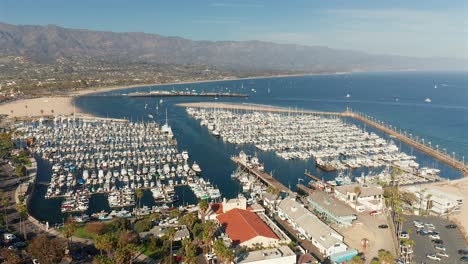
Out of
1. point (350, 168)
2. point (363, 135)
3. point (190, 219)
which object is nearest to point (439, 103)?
point (363, 135)

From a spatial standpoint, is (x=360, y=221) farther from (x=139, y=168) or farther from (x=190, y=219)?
(x=139, y=168)

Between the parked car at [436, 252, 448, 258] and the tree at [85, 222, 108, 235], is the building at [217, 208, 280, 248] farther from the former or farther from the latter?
the parked car at [436, 252, 448, 258]

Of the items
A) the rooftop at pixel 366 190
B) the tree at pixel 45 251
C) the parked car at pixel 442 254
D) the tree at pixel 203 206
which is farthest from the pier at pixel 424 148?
the tree at pixel 45 251

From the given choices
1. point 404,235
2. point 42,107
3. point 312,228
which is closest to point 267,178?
point 312,228

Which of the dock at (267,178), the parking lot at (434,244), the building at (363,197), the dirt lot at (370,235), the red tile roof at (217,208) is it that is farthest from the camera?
the dock at (267,178)

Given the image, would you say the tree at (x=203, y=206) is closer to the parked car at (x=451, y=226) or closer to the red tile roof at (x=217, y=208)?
the red tile roof at (x=217, y=208)

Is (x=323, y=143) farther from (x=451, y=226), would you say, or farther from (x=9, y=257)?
(x=9, y=257)
